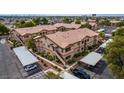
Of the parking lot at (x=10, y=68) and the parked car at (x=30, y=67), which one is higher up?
the parked car at (x=30, y=67)

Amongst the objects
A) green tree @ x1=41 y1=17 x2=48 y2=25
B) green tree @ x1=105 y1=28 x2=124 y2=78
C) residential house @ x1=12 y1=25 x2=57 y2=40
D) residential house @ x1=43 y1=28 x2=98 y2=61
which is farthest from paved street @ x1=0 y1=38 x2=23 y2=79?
green tree @ x1=41 y1=17 x2=48 y2=25

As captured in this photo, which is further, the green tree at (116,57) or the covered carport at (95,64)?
the covered carport at (95,64)

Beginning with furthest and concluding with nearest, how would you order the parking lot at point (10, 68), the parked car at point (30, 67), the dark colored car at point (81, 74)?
1. the parked car at point (30, 67)
2. the parking lot at point (10, 68)
3. the dark colored car at point (81, 74)

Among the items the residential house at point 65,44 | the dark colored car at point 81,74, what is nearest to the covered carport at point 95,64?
the dark colored car at point 81,74

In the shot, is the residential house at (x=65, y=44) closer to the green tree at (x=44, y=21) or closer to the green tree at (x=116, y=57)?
the green tree at (x=116, y=57)

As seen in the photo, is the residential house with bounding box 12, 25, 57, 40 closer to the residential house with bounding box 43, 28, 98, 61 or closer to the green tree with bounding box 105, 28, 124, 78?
the residential house with bounding box 43, 28, 98, 61

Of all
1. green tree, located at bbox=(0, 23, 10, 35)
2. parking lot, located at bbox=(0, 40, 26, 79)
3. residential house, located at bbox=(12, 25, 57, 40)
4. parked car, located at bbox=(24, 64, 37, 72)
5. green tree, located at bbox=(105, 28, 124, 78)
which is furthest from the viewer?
green tree, located at bbox=(0, 23, 10, 35)

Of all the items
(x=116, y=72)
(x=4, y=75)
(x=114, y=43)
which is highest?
(x=114, y=43)

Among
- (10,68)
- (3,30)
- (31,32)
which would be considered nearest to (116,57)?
(10,68)

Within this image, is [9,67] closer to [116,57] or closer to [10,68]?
[10,68]
